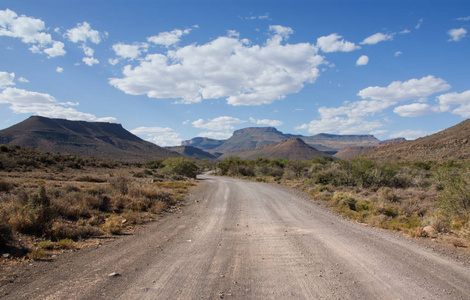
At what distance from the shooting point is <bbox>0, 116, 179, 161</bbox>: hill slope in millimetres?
83938

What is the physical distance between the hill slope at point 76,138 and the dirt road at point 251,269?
296 ft

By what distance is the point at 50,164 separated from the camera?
140 feet

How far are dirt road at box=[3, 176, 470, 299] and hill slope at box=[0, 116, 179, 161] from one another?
296 feet

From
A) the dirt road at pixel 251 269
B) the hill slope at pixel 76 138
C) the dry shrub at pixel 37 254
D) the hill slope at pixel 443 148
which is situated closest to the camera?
the dirt road at pixel 251 269

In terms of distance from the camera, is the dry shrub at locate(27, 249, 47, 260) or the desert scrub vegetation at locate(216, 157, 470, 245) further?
the desert scrub vegetation at locate(216, 157, 470, 245)

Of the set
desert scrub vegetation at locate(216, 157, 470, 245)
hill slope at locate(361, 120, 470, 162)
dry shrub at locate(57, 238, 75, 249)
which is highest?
hill slope at locate(361, 120, 470, 162)

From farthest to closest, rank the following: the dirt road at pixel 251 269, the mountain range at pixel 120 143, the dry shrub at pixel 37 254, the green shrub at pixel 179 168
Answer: the green shrub at pixel 179 168 → the mountain range at pixel 120 143 → the dry shrub at pixel 37 254 → the dirt road at pixel 251 269

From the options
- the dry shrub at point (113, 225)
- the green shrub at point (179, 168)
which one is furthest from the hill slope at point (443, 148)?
the dry shrub at point (113, 225)

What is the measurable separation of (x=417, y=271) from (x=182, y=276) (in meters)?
4.54

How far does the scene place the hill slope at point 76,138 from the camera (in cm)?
8394

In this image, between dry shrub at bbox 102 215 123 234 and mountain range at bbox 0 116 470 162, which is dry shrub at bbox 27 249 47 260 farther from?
mountain range at bbox 0 116 470 162

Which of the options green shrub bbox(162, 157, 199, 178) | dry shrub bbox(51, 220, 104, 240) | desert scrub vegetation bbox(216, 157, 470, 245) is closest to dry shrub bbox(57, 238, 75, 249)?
dry shrub bbox(51, 220, 104, 240)

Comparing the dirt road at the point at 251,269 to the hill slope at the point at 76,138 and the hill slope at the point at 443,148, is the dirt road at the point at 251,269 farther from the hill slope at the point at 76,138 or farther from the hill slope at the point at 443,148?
the hill slope at the point at 76,138

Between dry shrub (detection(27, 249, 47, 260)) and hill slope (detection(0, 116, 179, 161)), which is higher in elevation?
hill slope (detection(0, 116, 179, 161))
